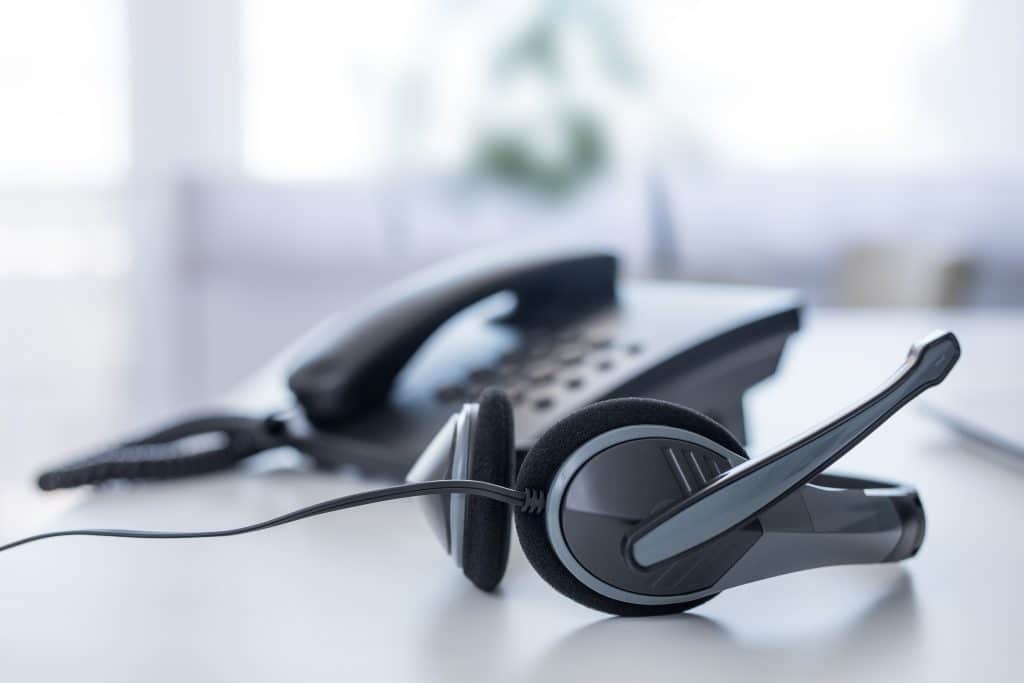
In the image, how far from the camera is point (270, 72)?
76.9 inches

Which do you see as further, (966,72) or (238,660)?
(966,72)

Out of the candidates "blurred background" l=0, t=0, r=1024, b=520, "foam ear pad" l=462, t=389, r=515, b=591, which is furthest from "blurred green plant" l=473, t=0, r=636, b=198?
"foam ear pad" l=462, t=389, r=515, b=591

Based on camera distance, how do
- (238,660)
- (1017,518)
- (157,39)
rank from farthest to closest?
(157,39)
(1017,518)
(238,660)

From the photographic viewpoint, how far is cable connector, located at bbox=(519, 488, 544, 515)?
234mm

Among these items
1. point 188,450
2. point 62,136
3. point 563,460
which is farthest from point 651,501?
point 62,136

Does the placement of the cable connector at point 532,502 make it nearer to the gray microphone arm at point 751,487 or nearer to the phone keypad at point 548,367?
the gray microphone arm at point 751,487

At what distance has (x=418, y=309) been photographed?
44 centimetres

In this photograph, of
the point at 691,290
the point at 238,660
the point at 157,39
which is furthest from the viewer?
the point at 157,39

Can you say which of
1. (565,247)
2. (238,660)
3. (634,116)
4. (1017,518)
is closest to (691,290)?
(565,247)

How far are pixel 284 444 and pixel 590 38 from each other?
1693 mm

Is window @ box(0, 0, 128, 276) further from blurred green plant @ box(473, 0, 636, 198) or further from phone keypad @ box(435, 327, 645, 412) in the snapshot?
phone keypad @ box(435, 327, 645, 412)

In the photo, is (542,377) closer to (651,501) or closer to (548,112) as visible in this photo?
(651,501)

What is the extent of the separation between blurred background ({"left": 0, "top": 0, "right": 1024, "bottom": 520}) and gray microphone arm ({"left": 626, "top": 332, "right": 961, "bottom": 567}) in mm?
1660

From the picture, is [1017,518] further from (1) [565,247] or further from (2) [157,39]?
(2) [157,39]
